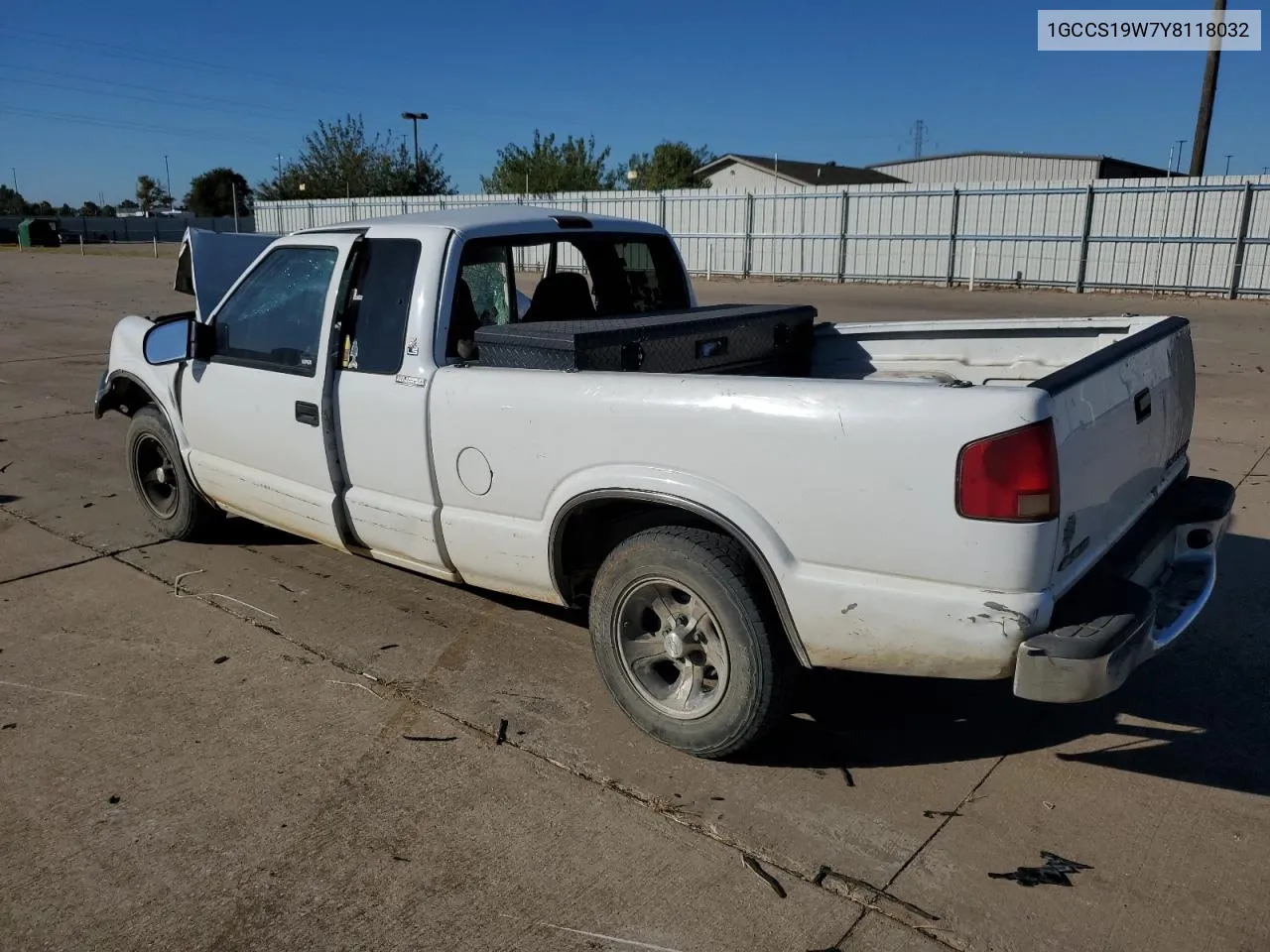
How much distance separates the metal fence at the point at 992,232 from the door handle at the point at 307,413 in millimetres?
22423

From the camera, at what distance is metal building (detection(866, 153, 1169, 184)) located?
150 feet

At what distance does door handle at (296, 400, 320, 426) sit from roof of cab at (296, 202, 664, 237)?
2.60 ft

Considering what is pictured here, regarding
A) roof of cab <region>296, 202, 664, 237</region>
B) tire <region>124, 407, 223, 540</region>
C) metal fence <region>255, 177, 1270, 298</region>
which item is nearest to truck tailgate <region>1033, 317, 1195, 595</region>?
roof of cab <region>296, 202, 664, 237</region>

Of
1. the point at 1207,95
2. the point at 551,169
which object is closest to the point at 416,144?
the point at 551,169

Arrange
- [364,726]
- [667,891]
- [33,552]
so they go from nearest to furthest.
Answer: [667,891], [364,726], [33,552]

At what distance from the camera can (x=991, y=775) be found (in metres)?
3.38

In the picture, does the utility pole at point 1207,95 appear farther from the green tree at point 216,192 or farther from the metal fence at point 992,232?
the green tree at point 216,192

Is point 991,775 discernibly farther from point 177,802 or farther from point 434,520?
point 177,802

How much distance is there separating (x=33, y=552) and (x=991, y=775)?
506cm

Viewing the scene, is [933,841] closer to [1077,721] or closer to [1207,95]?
[1077,721]

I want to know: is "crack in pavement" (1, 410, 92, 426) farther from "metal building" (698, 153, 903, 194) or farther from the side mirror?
"metal building" (698, 153, 903, 194)

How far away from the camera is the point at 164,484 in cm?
589

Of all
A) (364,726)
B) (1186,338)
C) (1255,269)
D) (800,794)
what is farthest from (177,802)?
(1255,269)

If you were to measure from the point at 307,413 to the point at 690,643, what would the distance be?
2.08 m
